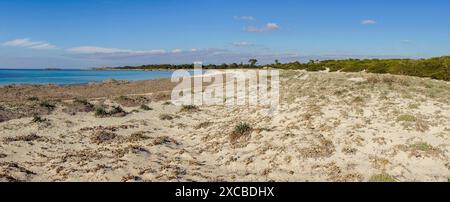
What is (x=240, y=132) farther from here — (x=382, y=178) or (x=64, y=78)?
(x=64, y=78)

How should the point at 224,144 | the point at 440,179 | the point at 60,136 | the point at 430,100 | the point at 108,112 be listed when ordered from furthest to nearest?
1. the point at 108,112
2. the point at 430,100
3. the point at 60,136
4. the point at 224,144
5. the point at 440,179

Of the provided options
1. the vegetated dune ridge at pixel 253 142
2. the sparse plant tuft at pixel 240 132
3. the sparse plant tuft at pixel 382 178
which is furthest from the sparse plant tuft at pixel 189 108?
the sparse plant tuft at pixel 382 178

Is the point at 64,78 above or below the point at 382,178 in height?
above

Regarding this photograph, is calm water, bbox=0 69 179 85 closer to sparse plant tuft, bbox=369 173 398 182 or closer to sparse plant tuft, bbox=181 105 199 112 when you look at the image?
sparse plant tuft, bbox=181 105 199 112

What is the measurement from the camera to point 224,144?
16.1 metres

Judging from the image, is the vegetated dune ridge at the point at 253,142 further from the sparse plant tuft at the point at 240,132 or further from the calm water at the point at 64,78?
the calm water at the point at 64,78

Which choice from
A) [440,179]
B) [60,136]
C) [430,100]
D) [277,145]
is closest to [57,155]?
[60,136]

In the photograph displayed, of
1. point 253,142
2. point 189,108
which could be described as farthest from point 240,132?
point 189,108

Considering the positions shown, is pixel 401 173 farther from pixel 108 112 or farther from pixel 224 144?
pixel 108 112

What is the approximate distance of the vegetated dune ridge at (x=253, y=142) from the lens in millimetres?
12289

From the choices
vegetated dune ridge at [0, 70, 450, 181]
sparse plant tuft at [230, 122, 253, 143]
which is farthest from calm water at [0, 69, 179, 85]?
sparse plant tuft at [230, 122, 253, 143]

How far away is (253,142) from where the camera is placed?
51.5 feet
